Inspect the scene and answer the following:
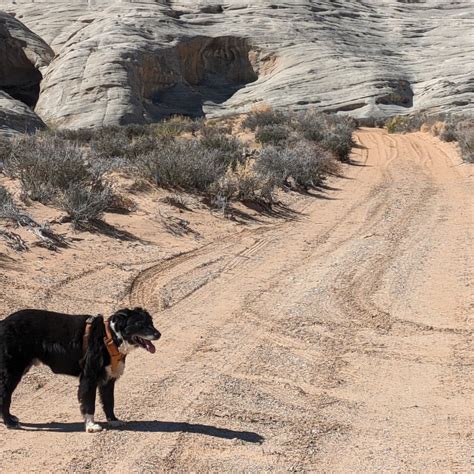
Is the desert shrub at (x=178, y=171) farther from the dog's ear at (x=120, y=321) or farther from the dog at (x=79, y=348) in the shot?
the dog's ear at (x=120, y=321)

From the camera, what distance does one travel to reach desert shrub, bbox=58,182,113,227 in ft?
32.1

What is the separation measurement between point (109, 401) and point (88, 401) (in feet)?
0.61

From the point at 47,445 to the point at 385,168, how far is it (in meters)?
17.8

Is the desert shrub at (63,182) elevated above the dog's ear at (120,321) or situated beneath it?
situated beneath

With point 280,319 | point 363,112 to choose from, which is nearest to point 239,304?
point 280,319

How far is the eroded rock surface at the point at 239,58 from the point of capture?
130ft

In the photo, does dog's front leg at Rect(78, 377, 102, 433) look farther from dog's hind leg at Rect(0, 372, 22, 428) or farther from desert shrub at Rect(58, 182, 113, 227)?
desert shrub at Rect(58, 182, 113, 227)

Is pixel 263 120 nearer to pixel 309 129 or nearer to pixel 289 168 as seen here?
pixel 309 129

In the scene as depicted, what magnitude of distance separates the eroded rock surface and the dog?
32371mm

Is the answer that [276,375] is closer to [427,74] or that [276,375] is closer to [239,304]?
[239,304]

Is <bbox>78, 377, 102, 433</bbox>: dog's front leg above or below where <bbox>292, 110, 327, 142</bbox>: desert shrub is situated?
above

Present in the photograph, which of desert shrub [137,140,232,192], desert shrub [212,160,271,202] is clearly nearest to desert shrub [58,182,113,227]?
desert shrub [137,140,232,192]

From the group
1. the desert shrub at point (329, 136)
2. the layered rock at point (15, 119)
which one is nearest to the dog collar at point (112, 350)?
the desert shrub at point (329, 136)

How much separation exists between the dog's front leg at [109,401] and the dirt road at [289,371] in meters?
0.12
